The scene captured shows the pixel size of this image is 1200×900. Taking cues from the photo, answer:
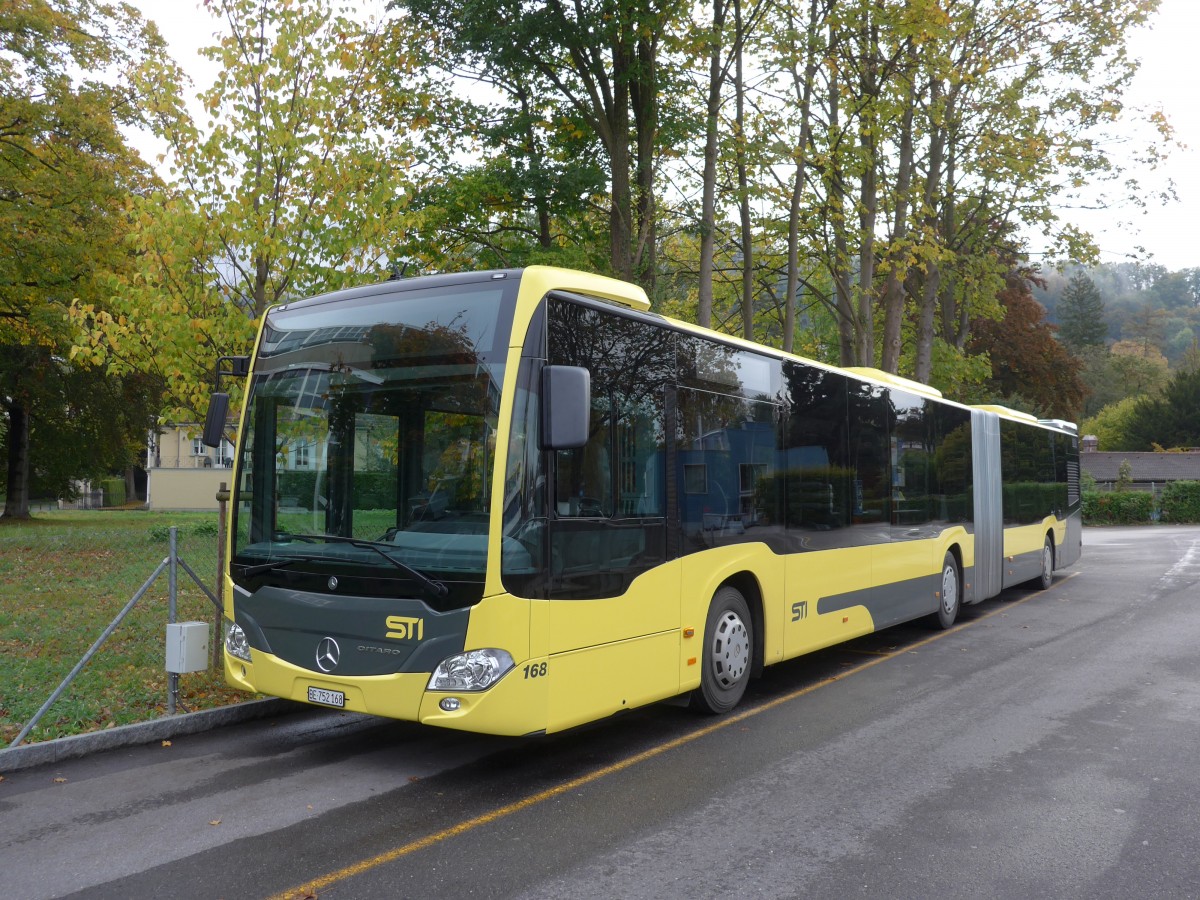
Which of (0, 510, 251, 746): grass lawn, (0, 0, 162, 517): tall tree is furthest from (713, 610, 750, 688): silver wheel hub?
(0, 0, 162, 517): tall tree

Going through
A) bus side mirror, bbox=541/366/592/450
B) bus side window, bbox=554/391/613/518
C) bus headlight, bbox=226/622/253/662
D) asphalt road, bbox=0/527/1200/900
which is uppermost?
bus side mirror, bbox=541/366/592/450

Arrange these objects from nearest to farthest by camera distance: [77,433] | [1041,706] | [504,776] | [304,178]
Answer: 1. [504,776]
2. [1041,706]
3. [304,178]
4. [77,433]

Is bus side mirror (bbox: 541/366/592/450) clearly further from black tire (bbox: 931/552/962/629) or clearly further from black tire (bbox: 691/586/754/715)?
black tire (bbox: 931/552/962/629)

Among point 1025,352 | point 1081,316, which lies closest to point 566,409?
point 1025,352

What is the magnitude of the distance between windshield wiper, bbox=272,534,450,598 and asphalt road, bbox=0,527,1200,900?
4.07ft

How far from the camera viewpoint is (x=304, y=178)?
31.2 ft

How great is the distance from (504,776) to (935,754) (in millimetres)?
2935

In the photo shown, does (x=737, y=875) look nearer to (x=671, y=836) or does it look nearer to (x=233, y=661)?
(x=671, y=836)

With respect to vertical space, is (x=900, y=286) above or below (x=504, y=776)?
above

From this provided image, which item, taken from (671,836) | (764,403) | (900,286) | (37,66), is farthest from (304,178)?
(37,66)

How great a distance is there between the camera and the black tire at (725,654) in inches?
299

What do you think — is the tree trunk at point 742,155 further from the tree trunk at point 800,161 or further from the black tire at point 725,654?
the black tire at point 725,654

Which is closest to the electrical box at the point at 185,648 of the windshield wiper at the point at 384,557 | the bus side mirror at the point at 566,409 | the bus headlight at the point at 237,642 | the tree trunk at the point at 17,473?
the bus headlight at the point at 237,642

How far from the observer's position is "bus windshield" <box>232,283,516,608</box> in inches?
229
